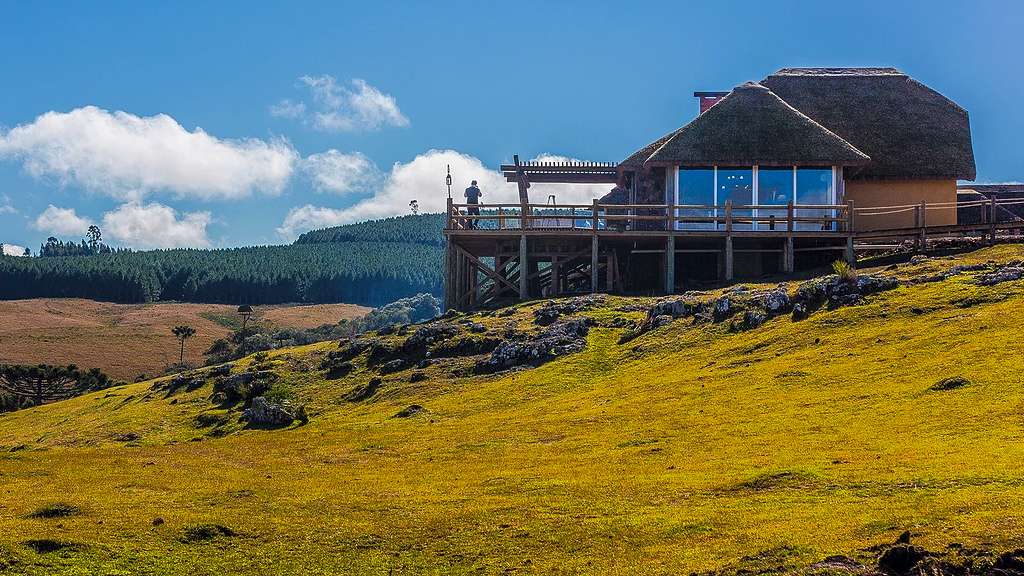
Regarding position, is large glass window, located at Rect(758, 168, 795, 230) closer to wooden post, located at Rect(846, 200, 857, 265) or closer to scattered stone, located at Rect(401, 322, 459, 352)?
wooden post, located at Rect(846, 200, 857, 265)

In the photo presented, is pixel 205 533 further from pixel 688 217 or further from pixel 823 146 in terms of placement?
pixel 823 146

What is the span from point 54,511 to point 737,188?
3432 centimetres

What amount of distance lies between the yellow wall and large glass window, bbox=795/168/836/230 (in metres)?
2.76

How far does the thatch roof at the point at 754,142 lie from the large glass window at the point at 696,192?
1.91ft

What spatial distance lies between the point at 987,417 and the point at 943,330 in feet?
28.2

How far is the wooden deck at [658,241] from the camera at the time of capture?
41656 mm

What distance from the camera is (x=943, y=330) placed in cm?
2506

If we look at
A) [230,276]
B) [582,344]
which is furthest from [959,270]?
[230,276]

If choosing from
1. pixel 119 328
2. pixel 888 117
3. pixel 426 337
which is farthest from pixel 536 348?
pixel 119 328

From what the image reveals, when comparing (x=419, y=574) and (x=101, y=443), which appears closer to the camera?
(x=419, y=574)

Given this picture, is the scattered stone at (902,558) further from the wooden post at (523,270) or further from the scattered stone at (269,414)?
the wooden post at (523,270)

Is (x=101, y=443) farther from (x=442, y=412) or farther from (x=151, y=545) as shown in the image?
(x=151, y=545)

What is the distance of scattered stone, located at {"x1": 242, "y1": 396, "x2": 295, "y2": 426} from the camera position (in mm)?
27703

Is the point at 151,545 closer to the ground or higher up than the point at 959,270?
closer to the ground
